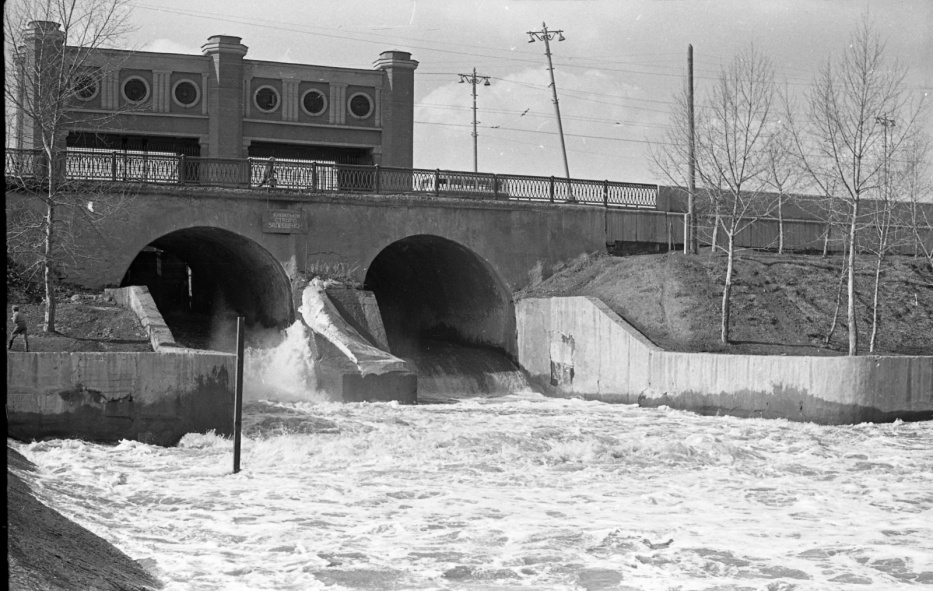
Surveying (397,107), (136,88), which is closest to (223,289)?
(136,88)

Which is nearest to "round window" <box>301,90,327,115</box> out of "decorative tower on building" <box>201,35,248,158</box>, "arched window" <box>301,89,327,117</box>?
"arched window" <box>301,89,327,117</box>

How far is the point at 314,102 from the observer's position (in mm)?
39688

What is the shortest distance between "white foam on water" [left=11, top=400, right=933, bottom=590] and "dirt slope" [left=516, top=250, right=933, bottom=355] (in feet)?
14.4

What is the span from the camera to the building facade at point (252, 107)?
124 ft

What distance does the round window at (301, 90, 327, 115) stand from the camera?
3956 centimetres

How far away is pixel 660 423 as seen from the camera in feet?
60.9

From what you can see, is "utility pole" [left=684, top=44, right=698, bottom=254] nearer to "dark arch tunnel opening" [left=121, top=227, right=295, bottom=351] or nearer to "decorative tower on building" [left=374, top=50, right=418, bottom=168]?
"dark arch tunnel opening" [left=121, top=227, right=295, bottom=351]

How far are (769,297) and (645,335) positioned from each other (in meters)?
3.94

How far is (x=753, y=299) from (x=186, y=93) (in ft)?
78.6

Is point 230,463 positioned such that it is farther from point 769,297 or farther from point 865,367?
point 769,297

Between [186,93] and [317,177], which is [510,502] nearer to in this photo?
[317,177]

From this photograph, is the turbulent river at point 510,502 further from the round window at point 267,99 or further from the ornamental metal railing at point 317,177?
the round window at point 267,99

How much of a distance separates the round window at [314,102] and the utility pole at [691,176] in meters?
16.4

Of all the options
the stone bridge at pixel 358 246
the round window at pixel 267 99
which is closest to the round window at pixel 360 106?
the round window at pixel 267 99
